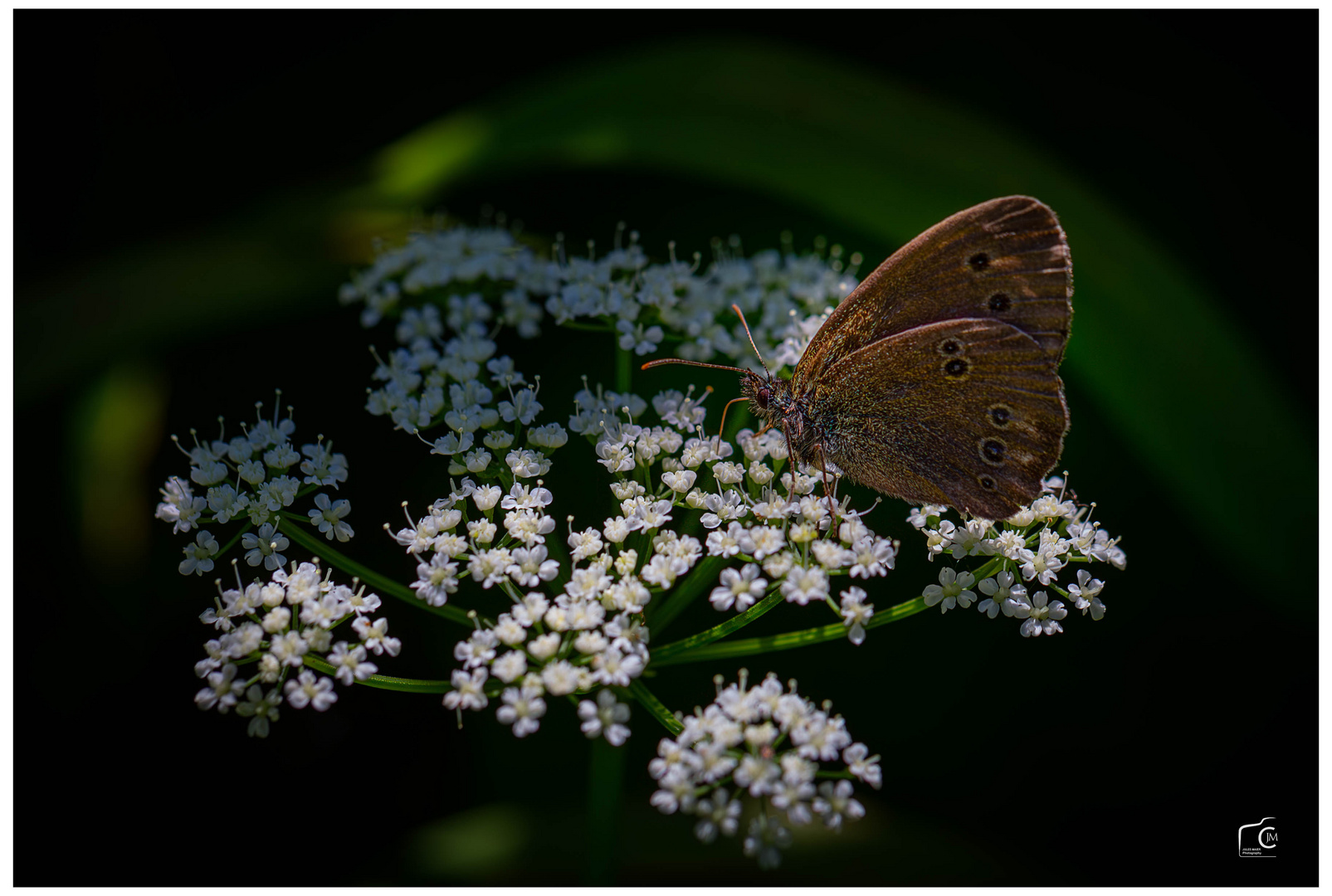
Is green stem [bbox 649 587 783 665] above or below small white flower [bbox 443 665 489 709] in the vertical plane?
above

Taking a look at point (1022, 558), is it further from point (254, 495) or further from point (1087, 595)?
point (254, 495)

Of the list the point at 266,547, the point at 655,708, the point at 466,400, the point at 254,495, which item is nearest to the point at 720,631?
the point at 655,708

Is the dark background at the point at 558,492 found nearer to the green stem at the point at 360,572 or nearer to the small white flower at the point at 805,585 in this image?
the green stem at the point at 360,572

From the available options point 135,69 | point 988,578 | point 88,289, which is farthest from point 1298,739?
point 135,69

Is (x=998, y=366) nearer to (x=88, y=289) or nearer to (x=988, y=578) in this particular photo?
(x=988, y=578)

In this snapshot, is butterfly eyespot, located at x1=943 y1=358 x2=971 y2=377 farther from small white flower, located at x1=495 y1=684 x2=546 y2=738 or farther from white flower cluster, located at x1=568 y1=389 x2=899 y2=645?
small white flower, located at x1=495 y1=684 x2=546 y2=738

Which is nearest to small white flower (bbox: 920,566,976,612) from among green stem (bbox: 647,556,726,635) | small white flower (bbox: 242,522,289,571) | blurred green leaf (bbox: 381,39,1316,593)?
green stem (bbox: 647,556,726,635)
